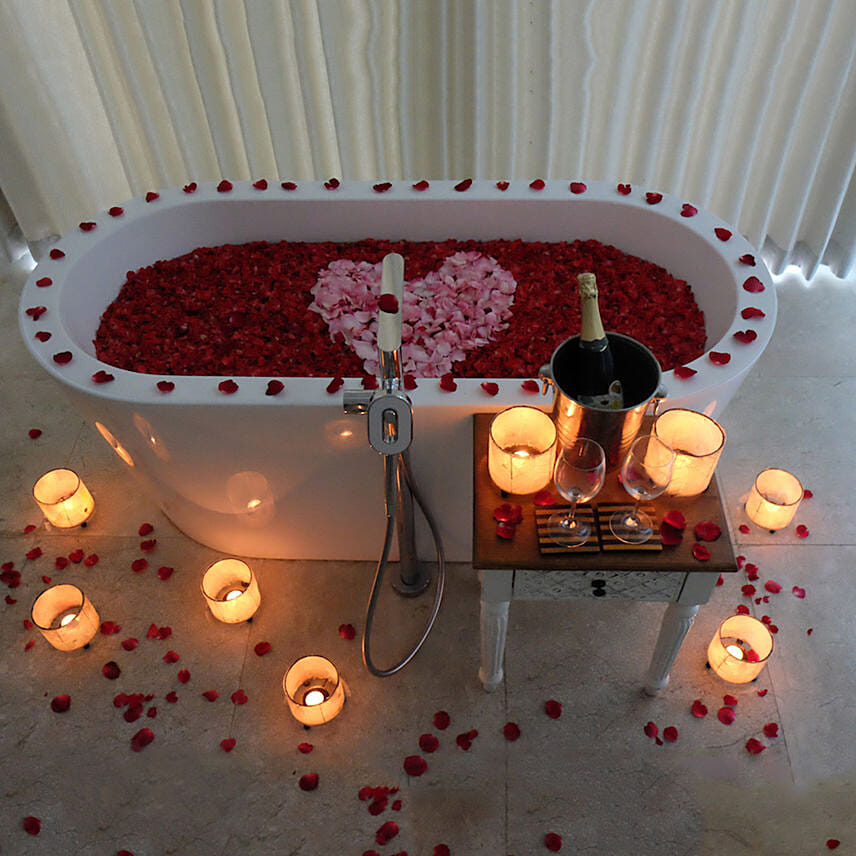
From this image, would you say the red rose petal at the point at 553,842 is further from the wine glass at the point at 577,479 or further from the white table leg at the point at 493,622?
the wine glass at the point at 577,479

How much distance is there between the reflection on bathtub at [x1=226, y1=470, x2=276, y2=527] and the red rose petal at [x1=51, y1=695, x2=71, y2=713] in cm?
55

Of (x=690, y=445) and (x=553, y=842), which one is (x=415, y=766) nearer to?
(x=553, y=842)

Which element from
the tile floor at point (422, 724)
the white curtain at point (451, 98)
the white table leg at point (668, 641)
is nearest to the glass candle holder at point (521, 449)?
the white table leg at point (668, 641)

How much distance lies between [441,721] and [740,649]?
0.69 m

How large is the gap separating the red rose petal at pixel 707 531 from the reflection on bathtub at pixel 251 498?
3.08 ft

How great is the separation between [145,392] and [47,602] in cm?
62

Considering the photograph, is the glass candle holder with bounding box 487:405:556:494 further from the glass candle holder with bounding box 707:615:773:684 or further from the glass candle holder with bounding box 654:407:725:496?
the glass candle holder with bounding box 707:615:773:684

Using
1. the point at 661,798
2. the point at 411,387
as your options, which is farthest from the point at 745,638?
the point at 411,387

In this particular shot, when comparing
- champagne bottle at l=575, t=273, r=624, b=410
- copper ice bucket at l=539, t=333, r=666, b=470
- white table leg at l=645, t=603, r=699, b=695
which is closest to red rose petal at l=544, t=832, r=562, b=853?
white table leg at l=645, t=603, r=699, b=695

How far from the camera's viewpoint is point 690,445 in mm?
1449

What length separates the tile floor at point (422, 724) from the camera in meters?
1.58

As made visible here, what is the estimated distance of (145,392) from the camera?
1596 millimetres

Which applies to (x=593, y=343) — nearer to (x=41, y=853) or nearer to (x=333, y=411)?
(x=333, y=411)

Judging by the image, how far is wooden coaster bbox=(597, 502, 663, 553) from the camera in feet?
4.32
